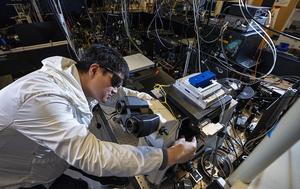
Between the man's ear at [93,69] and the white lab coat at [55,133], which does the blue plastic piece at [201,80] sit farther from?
the man's ear at [93,69]

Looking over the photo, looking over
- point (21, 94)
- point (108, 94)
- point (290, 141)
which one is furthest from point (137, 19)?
point (290, 141)

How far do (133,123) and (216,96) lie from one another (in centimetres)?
46

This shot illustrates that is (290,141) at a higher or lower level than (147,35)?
higher

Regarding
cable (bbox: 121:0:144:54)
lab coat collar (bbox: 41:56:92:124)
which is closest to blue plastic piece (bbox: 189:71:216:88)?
lab coat collar (bbox: 41:56:92:124)

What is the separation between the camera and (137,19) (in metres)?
2.60

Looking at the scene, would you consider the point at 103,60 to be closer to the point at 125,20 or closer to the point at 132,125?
the point at 132,125

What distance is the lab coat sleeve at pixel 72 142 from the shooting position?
584 mm

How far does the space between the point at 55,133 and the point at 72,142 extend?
72mm

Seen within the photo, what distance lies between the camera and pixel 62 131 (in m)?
0.59

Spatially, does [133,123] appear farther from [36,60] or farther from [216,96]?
[36,60]

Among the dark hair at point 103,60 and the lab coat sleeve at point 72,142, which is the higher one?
the dark hair at point 103,60

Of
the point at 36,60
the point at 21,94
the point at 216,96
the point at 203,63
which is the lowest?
the point at 36,60

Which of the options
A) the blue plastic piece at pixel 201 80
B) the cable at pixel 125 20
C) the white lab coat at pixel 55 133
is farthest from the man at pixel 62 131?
the cable at pixel 125 20

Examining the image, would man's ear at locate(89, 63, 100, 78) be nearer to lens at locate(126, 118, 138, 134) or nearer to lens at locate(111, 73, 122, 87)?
lens at locate(111, 73, 122, 87)
